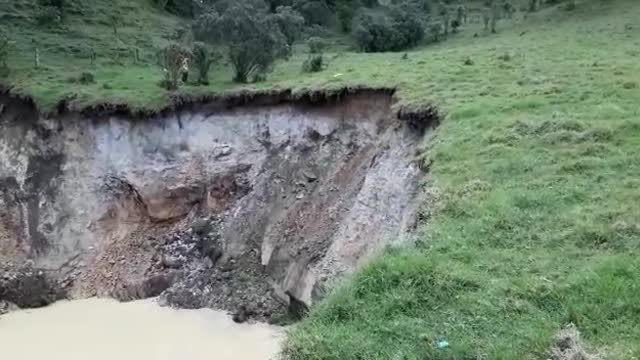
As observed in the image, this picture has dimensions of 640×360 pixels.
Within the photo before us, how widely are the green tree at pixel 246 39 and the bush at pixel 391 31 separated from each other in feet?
32.7

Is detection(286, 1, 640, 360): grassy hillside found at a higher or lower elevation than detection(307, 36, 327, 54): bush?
lower

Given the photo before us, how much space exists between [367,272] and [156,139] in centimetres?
1713

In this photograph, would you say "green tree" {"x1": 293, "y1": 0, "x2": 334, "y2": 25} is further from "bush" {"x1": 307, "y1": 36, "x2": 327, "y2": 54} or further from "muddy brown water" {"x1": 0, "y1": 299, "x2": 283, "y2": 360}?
"muddy brown water" {"x1": 0, "y1": 299, "x2": 283, "y2": 360}

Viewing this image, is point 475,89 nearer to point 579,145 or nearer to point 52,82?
point 579,145

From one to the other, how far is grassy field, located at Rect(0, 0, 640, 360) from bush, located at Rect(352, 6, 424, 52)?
43.2 ft

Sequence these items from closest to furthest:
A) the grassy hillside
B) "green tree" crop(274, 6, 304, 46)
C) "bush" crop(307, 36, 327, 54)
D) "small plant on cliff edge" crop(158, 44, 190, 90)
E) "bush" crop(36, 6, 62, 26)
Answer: the grassy hillside < "small plant on cliff edge" crop(158, 44, 190, 90) < "green tree" crop(274, 6, 304, 46) < "bush" crop(36, 6, 62, 26) < "bush" crop(307, 36, 327, 54)

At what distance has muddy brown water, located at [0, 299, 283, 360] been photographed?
19328 millimetres

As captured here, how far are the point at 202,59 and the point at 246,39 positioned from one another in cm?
179

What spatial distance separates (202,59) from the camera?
92.1ft

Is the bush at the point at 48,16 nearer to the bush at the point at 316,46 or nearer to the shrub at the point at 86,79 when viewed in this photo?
the shrub at the point at 86,79

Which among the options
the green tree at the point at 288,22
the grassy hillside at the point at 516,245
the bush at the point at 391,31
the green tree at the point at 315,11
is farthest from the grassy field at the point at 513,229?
the green tree at the point at 315,11

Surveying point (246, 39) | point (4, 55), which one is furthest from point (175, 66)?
point (4, 55)

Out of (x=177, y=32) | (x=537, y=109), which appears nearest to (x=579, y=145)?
(x=537, y=109)

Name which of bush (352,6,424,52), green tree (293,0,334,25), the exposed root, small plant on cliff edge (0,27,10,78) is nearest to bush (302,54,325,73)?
bush (352,6,424,52)
